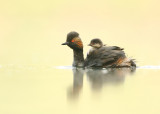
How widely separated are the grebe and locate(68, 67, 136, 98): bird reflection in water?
23cm

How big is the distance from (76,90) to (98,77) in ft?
7.41

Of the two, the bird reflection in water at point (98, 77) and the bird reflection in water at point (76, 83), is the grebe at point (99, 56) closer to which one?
the bird reflection in water at point (98, 77)

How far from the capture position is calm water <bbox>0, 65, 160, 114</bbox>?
20.4 ft

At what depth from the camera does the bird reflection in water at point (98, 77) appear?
8.26 meters

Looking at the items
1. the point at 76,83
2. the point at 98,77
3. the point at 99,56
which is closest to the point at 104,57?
the point at 99,56

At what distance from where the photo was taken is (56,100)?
22.7 feet

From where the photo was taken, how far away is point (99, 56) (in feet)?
40.7

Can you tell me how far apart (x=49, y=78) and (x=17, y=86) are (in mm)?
1492

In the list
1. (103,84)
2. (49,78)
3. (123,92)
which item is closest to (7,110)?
(123,92)

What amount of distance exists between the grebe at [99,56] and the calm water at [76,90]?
1.06 feet

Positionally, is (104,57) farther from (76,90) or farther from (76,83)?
(76,90)

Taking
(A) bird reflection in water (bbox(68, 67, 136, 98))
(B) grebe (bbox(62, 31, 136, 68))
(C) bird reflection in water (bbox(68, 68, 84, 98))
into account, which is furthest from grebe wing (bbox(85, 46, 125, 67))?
(C) bird reflection in water (bbox(68, 68, 84, 98))

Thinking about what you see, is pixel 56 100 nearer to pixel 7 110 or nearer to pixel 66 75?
pixel 7 110

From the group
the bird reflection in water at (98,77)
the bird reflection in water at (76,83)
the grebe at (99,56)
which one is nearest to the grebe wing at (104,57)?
the grebe at (99,56)
